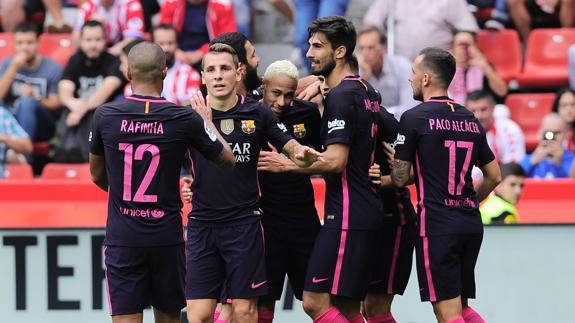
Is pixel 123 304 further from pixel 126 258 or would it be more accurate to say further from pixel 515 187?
pixel 515 187

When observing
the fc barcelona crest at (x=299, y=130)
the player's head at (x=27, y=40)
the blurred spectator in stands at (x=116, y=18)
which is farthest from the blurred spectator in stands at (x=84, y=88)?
the fc barcelona crest at (x=299, y=130)

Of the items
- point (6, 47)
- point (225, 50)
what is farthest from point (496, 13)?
point (225, 50)

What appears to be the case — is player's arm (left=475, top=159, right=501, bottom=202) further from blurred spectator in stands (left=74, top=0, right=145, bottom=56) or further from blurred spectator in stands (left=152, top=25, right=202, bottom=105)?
blurred spectator in stands (left=74, top=0, right=145, bottom=56)

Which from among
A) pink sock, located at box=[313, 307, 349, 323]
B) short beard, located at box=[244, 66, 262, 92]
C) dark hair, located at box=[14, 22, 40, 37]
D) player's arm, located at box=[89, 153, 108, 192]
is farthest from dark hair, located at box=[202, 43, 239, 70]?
dark hair, located at box=[14, 22, 40, 37]

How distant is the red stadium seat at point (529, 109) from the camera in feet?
42.2

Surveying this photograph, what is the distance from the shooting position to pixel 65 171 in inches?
452

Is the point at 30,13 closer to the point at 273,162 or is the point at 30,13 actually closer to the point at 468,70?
the point at 468,70

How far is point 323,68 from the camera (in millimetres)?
7984

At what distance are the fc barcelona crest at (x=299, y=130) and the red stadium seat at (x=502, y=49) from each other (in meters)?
5.40

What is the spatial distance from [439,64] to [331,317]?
1725 mm

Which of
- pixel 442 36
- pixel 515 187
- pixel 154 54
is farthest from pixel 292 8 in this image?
pixel 154 54

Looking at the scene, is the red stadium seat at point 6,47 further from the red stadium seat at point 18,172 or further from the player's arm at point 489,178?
the player's arm at point 489,178

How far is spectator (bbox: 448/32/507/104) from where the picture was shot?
12.2 m

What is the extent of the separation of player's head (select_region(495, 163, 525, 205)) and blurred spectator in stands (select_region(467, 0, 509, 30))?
353cm
